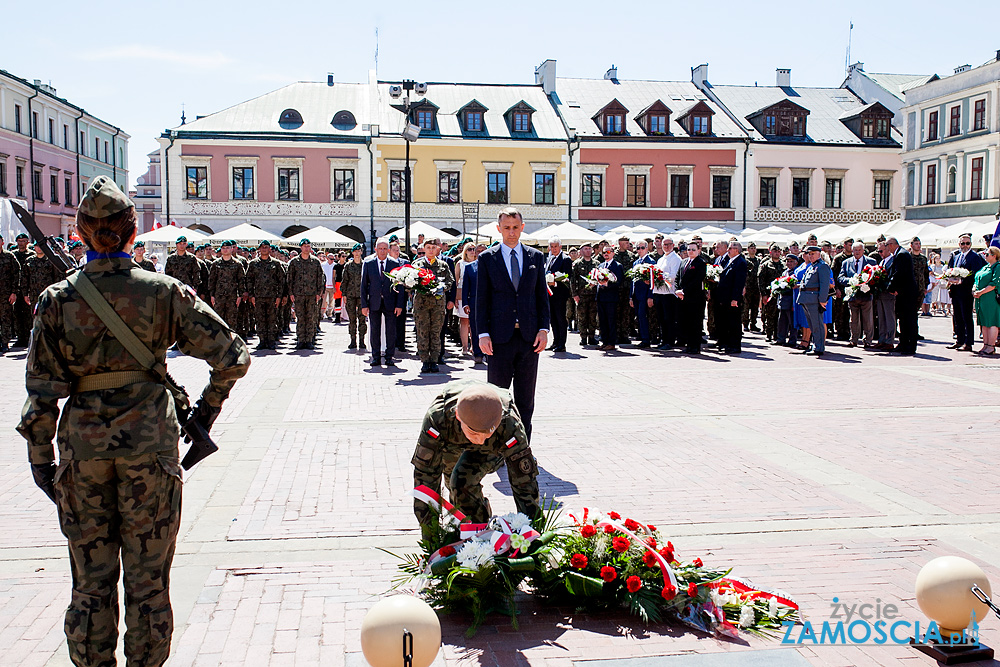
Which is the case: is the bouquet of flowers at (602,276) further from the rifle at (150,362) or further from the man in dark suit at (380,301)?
the rifle at (150,362)

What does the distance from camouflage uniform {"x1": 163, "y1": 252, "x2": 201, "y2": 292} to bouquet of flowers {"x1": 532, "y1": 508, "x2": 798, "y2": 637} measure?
15018 mm

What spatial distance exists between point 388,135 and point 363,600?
4109 centimetres

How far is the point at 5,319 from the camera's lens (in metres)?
17.0

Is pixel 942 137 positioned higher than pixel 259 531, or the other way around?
pixel 942 137

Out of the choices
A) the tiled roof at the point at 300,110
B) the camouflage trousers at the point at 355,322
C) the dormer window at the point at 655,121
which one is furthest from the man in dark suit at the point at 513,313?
the dormer window at the point at 655,121

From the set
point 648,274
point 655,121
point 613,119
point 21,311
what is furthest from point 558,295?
point 655,121

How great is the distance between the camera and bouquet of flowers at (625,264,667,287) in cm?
1755

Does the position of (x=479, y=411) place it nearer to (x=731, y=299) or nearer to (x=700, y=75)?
(x=731, y=299)

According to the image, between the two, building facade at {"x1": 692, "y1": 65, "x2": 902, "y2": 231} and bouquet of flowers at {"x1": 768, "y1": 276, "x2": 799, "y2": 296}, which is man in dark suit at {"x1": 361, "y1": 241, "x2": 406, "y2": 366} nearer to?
bouquet of flowers at {"x1": 768, "y1": 276, "x2": 799, "y2": 296}

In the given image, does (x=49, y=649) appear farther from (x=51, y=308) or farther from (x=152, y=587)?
(x=51, y=308)

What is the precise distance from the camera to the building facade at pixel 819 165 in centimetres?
4625

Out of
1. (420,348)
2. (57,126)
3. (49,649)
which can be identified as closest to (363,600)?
(49,649)

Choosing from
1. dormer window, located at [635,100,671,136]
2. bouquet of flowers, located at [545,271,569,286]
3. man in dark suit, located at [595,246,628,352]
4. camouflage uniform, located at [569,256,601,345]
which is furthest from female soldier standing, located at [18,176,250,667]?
dormer window, located at [635,100,671,136]

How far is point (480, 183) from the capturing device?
147 feet
